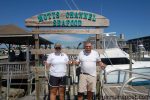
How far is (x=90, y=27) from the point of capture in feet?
29.9

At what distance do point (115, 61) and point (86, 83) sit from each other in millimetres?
10206

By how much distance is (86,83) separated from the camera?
6.93m

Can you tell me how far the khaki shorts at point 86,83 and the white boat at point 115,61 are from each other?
7.15 m

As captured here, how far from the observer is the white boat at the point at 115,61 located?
14.8m

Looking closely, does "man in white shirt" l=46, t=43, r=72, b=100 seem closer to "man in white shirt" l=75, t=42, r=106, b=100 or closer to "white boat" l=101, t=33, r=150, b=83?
"man in white shirt" l=75, t=42, r=106, b=100

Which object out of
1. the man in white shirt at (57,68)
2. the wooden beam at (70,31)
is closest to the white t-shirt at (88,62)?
the man in white shirt at (57,68)

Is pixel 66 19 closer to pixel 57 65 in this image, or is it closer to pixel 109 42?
pixel 57 65

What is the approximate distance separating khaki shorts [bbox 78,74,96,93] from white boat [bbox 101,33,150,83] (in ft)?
23.5

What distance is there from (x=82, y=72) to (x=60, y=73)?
1.69 ft

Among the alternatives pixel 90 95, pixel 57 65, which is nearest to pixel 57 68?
pixel 57 65

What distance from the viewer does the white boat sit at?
581 inches

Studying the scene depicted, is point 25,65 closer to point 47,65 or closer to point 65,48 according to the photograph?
point 65,48

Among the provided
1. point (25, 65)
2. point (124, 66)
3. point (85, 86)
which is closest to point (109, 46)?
point (124, 66)

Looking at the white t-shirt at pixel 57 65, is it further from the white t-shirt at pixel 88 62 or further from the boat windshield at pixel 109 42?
the boat windshield at pixel 109 42
